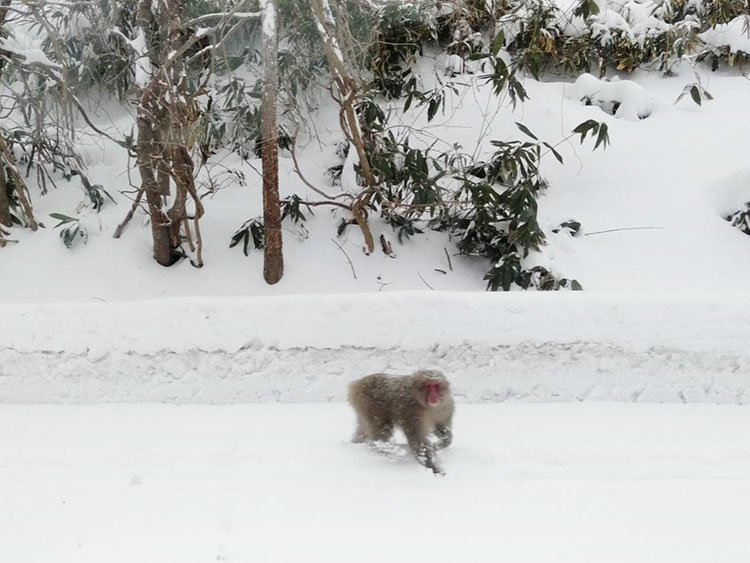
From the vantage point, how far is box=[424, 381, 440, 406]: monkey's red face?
10.7ft

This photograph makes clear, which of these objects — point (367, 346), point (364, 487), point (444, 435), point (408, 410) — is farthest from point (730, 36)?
point (364, 487)

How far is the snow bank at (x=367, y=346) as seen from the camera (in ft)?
14.8

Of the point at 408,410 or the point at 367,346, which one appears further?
the point at 367,346

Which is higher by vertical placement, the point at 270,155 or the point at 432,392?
the point at 270,155

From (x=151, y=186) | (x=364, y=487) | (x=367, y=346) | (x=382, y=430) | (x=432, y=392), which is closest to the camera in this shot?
(x=432, y=392)

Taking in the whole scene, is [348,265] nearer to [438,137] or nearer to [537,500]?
[438,137]

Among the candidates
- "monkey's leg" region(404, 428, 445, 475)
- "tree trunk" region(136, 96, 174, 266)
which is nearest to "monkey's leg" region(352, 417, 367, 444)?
"monkey's leg" region(404, 428, 445, 475)

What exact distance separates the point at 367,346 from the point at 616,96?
6.98 m

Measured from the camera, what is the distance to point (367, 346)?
466cm

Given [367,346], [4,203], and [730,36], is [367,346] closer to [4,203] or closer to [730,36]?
[4,203]

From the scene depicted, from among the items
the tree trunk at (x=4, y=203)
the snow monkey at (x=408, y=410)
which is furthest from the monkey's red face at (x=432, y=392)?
the tree trunk at (x=4, y=203)

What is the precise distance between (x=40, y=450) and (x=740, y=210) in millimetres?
7985

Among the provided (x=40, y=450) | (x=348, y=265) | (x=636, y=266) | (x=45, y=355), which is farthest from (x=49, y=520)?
(x=636, y=266)

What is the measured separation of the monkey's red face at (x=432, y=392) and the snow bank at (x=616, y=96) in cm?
772
